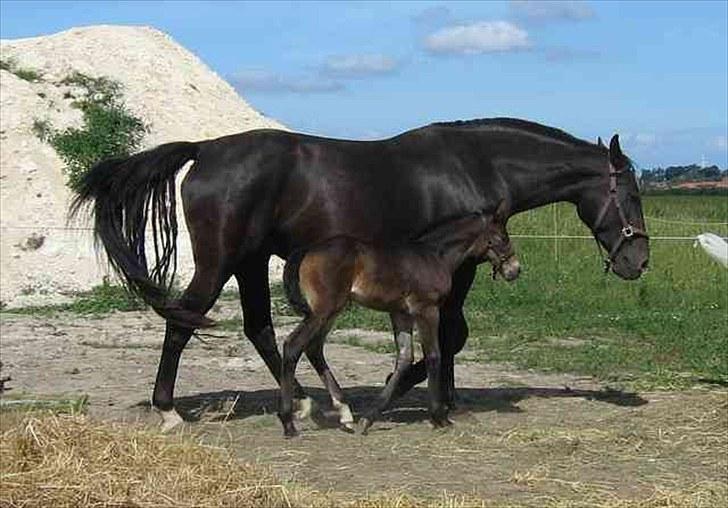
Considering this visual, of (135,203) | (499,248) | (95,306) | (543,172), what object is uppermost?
(543,172)

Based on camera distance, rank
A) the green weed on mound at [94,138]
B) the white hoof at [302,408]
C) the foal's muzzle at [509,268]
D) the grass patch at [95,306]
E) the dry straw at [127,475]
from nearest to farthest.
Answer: the dry straw at [127,475] < the foal's muzzle at [509,268] < the white hoof at [302,408] < the grass patch at [95,306] < the green weed on mound at [94,138]

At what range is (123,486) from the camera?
5.76 metres

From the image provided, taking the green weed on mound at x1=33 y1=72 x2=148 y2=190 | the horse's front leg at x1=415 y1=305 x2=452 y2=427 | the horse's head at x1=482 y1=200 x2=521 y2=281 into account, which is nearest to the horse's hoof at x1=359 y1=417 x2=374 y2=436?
the horse's front leg at x1=415 y1=305 x2=452 y2=427

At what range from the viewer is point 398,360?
845cm

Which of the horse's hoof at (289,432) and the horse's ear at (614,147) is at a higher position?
the horse's ear at (614,147)

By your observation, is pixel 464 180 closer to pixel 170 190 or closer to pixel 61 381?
pixel 170 190

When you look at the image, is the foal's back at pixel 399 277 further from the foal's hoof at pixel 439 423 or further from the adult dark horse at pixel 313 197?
the foal's hoof at pixel 439 423

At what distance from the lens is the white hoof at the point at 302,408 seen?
9023 millimetres

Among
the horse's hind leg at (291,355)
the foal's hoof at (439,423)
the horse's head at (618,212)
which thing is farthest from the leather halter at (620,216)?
the horse's hind leg at (291,355)

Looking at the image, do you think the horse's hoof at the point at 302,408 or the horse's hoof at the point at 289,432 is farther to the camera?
the horse's hoof at the point at 302,408

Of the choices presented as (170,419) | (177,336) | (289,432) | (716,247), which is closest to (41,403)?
(170,419)

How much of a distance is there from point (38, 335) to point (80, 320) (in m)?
1.62

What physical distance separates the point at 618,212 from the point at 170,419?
139 inches

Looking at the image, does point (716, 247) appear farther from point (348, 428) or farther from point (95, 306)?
point (95, 306)
